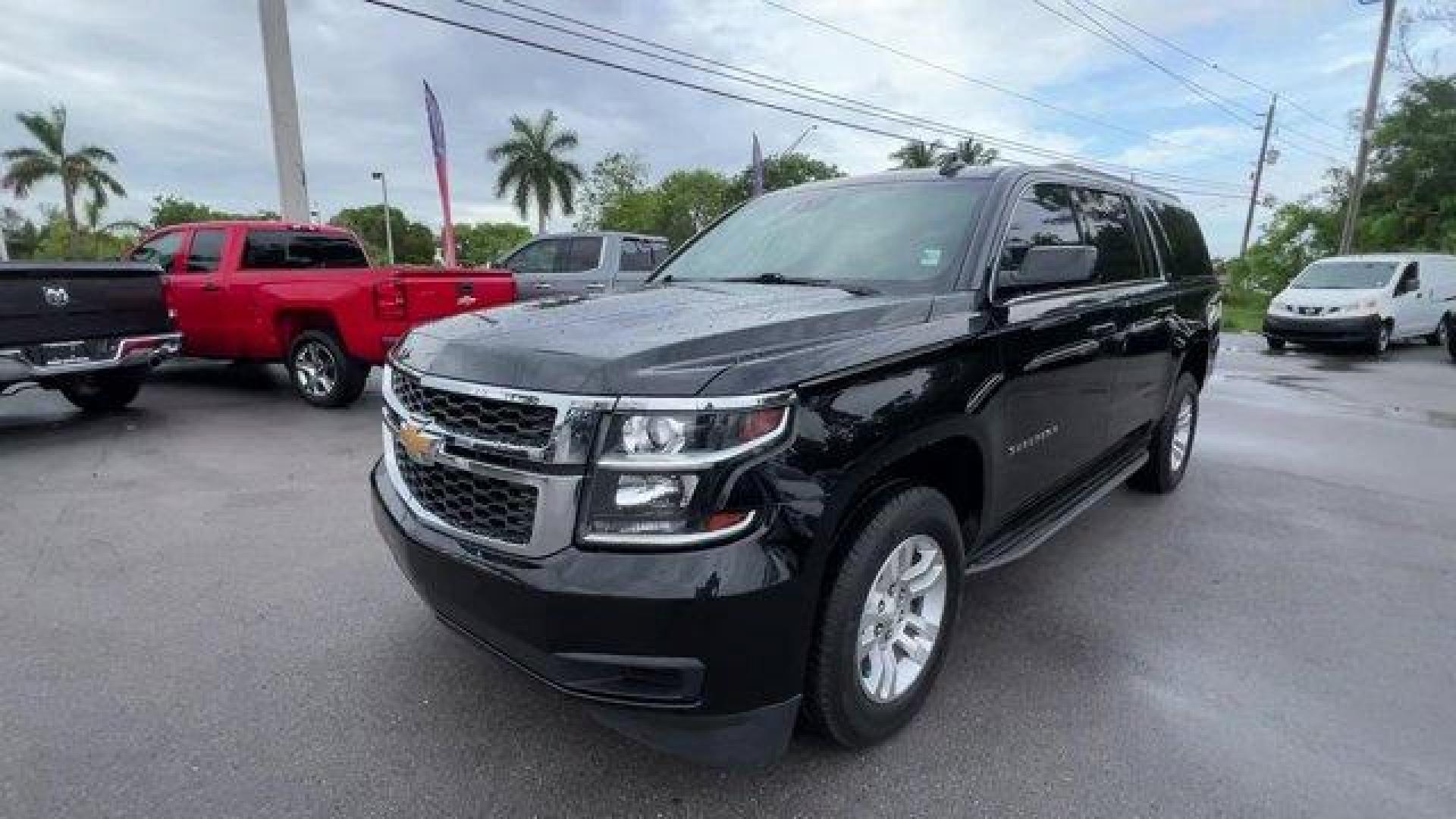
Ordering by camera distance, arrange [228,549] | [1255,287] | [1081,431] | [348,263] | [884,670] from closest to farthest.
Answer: [884,670], [1081,431], [228,549], [348,263], [1255,287]

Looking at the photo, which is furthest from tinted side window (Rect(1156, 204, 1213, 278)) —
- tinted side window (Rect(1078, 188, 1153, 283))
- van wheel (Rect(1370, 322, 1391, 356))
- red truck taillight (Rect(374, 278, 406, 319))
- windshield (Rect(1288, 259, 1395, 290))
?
windshield (Rect(1288, 259, 1395, 290))

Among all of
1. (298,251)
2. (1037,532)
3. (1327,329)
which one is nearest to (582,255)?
(298,251)

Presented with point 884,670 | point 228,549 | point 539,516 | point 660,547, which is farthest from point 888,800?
point 228,549

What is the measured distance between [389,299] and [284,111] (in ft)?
29.6

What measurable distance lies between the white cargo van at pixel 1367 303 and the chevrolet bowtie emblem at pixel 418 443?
1626cm

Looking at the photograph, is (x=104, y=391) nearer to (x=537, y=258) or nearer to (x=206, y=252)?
(x=206, y=252)

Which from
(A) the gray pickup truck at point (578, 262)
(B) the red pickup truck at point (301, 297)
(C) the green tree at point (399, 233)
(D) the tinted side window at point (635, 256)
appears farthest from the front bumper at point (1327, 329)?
(C) the green tree at point (399, 233)

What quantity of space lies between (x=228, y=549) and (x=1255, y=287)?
42.5 meters

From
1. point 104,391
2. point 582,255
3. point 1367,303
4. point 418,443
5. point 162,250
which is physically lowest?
point 104,391

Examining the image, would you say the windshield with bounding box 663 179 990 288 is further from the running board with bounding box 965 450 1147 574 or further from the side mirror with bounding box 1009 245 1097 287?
the running board with bounding box 965 450 1147 574

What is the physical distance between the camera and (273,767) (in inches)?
95.6

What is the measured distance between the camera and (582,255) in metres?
10.8

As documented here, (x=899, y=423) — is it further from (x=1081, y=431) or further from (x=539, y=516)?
(x=1081, y=431)

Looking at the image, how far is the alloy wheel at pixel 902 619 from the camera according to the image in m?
2.44
